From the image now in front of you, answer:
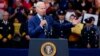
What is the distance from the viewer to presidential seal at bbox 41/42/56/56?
359cm

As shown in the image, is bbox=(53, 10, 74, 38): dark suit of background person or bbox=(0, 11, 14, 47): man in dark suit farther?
bbox=(0, 11, 14, 47): man in dark suit

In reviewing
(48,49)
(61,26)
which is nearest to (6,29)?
(61,26)

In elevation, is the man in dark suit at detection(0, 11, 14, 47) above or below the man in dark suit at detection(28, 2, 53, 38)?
below

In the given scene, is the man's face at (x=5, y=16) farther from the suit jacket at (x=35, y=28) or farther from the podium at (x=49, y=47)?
the podium at (x=49, y=47)

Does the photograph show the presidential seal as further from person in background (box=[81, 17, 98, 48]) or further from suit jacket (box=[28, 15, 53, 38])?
person in background (box=[81, 17, 98, 48])

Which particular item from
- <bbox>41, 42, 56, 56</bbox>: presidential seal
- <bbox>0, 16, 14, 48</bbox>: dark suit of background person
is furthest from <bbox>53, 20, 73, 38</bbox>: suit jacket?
<bbox>41, 42, 56, 56</bbox>: presidential seal

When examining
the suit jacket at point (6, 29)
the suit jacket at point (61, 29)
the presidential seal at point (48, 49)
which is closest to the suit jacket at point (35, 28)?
the suit jacket at point (61, 29)

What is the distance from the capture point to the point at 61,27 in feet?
22.8

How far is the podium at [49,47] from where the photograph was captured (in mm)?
3572

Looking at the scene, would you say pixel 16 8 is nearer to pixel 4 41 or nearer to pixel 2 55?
pixel 4 41

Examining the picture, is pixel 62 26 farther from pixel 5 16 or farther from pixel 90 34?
pixel 5 16

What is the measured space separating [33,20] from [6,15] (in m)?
2.02

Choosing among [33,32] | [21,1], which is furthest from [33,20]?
[21,1]

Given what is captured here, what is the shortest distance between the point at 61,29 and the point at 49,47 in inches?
132
